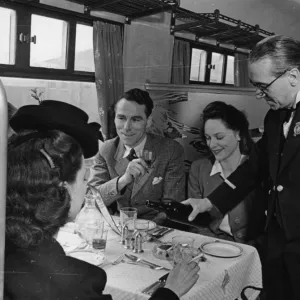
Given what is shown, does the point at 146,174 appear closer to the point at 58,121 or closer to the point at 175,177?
the point at 175,177

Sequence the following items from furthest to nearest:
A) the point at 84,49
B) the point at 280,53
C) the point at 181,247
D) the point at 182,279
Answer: the point at 181,247 < the point at 280,53 < the point at 182,279 < the point at 84,49

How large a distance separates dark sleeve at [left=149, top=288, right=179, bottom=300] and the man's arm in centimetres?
50

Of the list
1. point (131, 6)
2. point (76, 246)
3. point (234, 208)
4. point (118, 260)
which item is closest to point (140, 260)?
point (118, 260)

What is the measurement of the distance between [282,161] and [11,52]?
0.67 metres

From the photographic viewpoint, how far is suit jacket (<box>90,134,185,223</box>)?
1.12 metres

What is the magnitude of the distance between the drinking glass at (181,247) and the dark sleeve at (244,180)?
0.19 m

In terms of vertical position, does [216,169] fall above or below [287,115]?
below

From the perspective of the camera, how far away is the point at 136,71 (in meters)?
0.99

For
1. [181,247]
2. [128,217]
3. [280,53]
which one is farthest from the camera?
[128,217]

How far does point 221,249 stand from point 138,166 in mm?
384

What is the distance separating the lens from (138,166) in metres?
1.22

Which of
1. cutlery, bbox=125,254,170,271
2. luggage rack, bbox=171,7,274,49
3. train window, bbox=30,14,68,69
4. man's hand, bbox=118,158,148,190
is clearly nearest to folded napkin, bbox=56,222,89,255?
cutlery, bbox=125,254,170,271

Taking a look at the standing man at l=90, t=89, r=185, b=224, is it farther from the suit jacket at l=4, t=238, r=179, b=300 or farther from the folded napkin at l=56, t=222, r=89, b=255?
the suit jacket at l=4, t=238, r=179, b=300

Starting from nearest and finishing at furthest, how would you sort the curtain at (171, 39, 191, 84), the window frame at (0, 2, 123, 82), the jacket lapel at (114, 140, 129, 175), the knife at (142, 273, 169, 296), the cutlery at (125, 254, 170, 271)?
1. the window frame at (0, 2, 123, 82)
2. the knife at (142, 273, 169, 296)
3. the cutlery at (125, 254, 170, 271)
4. the curtain at (171, 39, 191, 84)
5. the jacket lapel at (114, 140, 129, 175)
